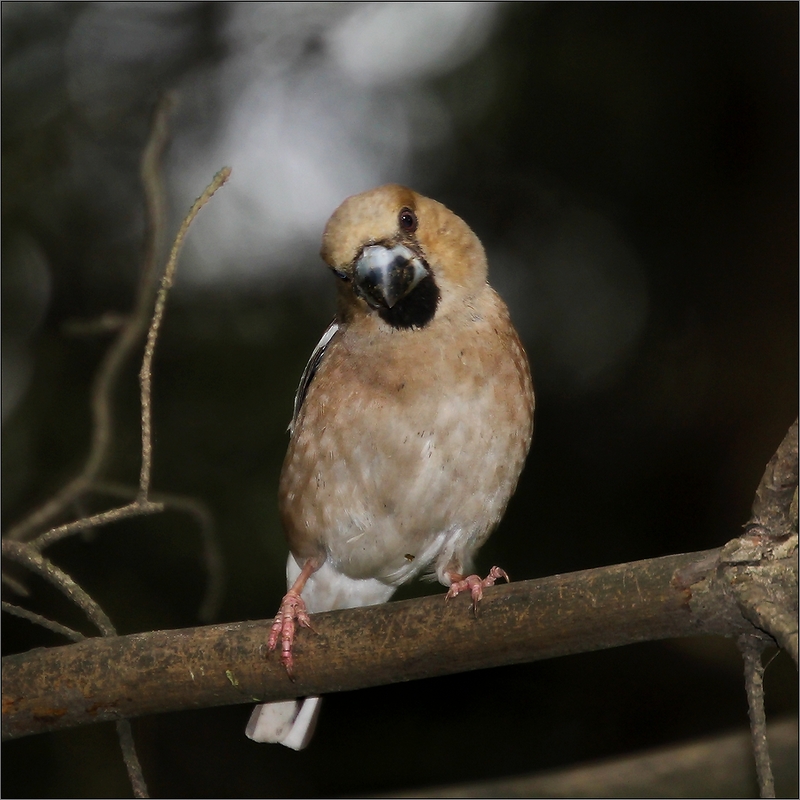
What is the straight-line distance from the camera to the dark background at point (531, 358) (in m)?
4.70

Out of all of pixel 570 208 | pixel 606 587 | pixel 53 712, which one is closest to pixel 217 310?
pixel 570 208

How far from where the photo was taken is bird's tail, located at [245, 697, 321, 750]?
3281 millimetres

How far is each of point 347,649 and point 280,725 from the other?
1.03 m

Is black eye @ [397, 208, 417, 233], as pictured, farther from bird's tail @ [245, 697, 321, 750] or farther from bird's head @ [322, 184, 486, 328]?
bird's tail @ [245, 697, 321, 750]

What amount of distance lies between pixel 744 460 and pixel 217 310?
274cm

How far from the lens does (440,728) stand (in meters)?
4.89

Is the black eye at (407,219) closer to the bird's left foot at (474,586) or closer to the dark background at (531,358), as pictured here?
the bird's left foot at (474,586)

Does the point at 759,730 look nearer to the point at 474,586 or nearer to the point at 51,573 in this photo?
the point at 474,586

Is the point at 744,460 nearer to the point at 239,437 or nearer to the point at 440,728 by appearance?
the point at 440,728

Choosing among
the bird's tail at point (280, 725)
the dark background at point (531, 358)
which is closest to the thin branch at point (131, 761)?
the bird's tail at point (280, 725)

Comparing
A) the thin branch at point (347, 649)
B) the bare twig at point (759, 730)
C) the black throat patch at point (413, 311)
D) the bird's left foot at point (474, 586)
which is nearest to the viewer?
the bare twig at point (759, 730)

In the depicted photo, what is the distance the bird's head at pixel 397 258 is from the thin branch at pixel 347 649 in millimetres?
928

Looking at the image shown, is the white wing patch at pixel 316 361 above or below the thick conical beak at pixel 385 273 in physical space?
above

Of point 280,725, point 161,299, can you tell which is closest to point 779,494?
point 161,299
